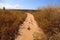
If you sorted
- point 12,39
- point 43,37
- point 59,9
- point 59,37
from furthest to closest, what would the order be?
point 59,9 < point 12,39 < point 43,37 < point 59,37

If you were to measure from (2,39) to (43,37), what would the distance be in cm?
144

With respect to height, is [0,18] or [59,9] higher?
[59,9]

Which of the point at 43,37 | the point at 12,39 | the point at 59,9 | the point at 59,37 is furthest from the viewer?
the point at 59,9

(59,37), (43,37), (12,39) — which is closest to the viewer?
(59,37)

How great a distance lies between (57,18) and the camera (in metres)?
6.55

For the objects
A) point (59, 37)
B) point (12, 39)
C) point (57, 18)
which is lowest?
point (12, 39)

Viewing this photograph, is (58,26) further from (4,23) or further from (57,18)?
(4,23)

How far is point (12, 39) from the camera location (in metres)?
6.40

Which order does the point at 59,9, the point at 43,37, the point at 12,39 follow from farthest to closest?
the point at 59,9, the point at 12,39, the point at 43,37

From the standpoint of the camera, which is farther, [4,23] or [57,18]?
[4,23]

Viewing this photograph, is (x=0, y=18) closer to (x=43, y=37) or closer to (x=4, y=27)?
(x=4, y=27)

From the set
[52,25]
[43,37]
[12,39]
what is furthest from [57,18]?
[12,39]

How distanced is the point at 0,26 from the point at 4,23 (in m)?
0.32

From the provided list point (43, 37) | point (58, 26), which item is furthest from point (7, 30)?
point (58, 26)
